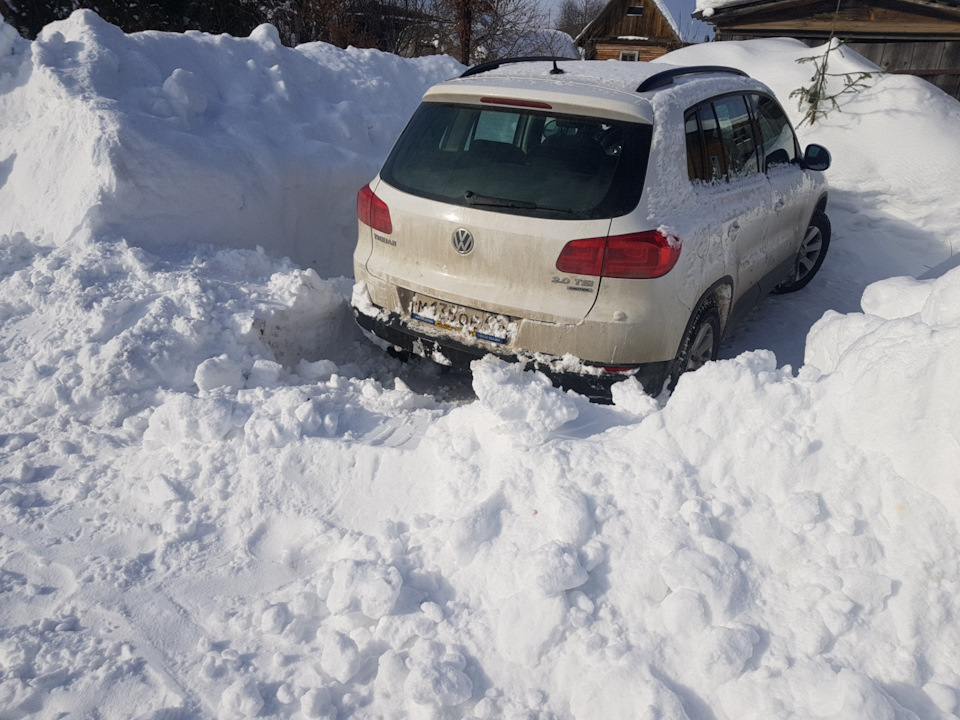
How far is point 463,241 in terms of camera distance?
357 centimetres

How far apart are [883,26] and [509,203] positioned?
11604 millimetres

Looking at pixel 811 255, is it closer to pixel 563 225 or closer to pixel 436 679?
pixel 563 225

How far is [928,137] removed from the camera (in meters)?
7.63

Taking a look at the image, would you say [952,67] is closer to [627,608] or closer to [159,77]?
[159,77]

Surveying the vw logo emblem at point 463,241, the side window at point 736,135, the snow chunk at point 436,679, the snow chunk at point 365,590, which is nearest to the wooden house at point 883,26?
the side window at point 736,135

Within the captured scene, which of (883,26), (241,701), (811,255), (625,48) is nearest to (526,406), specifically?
(241,701)

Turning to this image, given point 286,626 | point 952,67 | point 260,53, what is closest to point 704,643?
point 286,626

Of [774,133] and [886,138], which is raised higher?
[774,133]

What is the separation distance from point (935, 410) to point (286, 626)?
2.38m

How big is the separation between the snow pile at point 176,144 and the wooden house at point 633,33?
27.9 metres

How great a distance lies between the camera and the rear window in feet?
11.1

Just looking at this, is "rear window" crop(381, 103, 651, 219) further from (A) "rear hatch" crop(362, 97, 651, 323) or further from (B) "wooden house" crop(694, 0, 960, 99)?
(B) "wooden house" crop(694, 0, 960, 99)

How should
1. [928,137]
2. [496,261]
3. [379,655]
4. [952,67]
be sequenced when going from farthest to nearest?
[952,67], [928,137], [496,261], [379,655]

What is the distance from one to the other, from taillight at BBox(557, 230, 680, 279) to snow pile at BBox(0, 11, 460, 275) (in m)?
3.35
